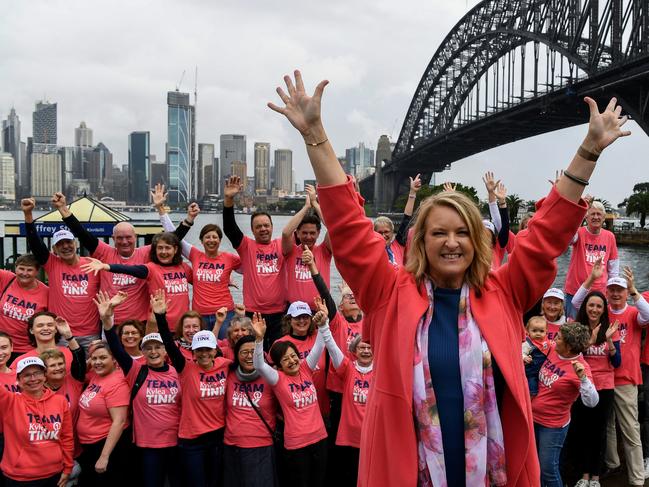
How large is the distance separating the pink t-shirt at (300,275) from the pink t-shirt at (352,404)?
46.2 inches

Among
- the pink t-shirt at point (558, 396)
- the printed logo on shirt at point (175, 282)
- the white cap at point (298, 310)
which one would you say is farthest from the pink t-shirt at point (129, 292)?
the pink t-shirt at point (558, 396)

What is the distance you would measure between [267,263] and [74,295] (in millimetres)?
1694

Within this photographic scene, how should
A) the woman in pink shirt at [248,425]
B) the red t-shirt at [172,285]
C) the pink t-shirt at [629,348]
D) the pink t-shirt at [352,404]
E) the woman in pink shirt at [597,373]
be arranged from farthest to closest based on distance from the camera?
the red t-shirt at [172,285], the pink t-shirt at [629,348], the woman in pink shirt at [597,373], the pink t-shirt at [352,404], the woman in pink shirt at [248,425]

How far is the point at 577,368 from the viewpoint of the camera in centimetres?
388

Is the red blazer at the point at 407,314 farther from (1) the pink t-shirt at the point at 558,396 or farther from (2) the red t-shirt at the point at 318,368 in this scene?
(2) the red t-shirt at the point at 318,368

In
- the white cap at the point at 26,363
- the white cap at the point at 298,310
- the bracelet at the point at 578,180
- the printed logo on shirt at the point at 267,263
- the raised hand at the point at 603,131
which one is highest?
the raised hand at the point at 603,131

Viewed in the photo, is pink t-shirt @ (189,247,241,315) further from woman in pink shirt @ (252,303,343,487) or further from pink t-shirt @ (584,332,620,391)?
pink t-shirt @ (584,332,620,391)

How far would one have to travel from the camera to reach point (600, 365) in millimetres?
4602

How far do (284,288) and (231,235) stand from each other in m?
0.71

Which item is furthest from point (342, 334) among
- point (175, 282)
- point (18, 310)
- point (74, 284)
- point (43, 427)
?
point (18, 310)

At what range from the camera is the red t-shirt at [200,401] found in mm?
3916

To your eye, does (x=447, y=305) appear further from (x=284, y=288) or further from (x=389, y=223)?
(x=389, y=223)

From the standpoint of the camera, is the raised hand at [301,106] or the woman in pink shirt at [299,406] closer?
the raised hand at [301,106]

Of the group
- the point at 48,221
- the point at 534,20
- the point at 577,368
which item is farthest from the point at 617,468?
the point at 534,20
